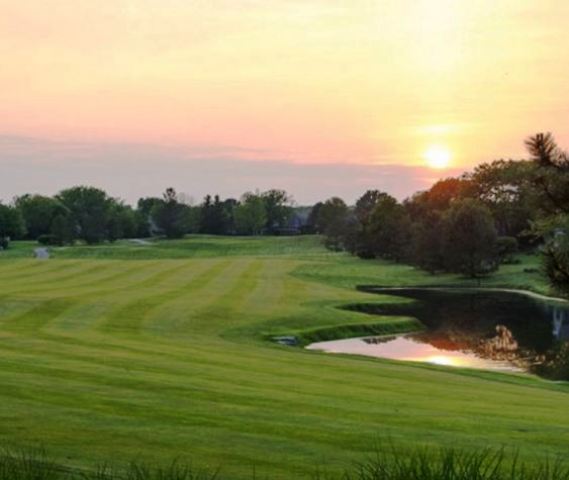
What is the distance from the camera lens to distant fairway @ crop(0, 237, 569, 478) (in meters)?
11.7

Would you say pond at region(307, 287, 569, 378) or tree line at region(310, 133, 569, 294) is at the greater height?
tree line at region(310, 133, 569, 294)

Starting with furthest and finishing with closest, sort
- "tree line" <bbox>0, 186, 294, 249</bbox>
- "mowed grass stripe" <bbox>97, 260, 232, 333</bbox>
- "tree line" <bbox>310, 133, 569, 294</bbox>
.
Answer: "tree line" <bbox>0, 186, 294, 249</bbox>, "mowed grass stripe" <bbox>97, 260, 232, 333</bbox>, "tree line" <bbox>310, 133, 569, 294</bbox>

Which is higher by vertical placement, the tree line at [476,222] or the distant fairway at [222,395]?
the tree line at [476,222]

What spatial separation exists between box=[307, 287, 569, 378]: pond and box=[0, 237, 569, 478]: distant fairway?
4.00m

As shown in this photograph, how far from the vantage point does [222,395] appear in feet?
53.2

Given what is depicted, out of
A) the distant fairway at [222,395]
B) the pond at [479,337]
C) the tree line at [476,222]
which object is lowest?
the pond at [479,337]

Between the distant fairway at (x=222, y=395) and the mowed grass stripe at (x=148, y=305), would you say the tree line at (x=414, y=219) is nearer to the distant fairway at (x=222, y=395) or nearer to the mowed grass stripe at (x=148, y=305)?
the distant fairway at (x=222, y=395)

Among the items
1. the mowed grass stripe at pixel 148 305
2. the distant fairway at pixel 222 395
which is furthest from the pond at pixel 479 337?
the mowed grass stripe at pixel 148 305

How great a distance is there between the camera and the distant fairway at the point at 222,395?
1170 cm

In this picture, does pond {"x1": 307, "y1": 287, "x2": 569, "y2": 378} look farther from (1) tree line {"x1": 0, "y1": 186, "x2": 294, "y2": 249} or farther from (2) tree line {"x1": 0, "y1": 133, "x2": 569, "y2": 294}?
(1) tree line {"x1": 0, "y1": 186, "x2": 294, "y2": 249}

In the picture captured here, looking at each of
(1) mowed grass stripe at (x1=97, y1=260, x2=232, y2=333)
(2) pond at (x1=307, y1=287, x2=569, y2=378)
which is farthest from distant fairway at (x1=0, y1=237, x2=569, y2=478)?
(2) pond at (x1=307, y1=287, x2=569, y2=378)

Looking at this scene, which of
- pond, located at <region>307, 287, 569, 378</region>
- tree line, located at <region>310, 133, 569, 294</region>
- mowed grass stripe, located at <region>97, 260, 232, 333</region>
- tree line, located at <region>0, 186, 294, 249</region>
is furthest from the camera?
tree line, located at <region>0, 186, 294, 249</region>

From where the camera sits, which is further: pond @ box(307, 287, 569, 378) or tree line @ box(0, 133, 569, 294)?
pond @ box(307, 287, 569, 378)

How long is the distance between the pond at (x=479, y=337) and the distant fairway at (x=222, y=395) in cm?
400
